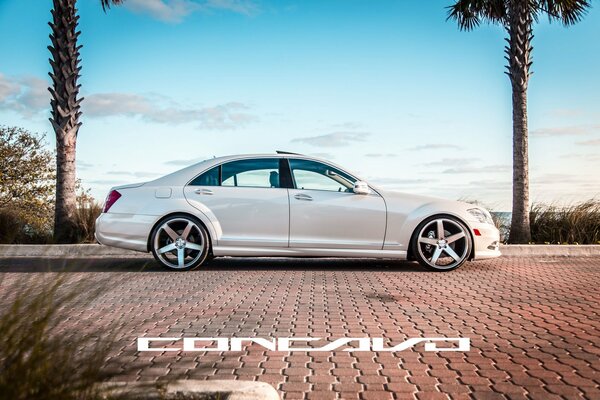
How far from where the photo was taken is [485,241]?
1114 centimetres

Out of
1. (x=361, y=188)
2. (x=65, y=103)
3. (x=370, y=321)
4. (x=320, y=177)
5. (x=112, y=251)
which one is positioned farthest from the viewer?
(x=65, y=103)

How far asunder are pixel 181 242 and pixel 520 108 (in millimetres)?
10233

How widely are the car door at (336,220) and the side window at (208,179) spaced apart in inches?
46.0

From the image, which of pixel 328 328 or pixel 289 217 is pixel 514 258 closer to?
pixel 289 217

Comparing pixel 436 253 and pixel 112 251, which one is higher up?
pixel 436 253

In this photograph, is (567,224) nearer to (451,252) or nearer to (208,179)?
(451,252)

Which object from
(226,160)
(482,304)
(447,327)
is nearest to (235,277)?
(226,160)

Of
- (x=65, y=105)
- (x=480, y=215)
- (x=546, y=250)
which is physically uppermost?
(x=65, y=105)

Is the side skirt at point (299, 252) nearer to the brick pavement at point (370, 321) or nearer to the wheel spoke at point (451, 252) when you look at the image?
the brick pavement at point (370, 321)

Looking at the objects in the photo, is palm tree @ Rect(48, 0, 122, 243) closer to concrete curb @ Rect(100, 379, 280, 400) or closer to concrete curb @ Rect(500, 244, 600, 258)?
concrete curb @ Rect(500, 244, 600, 258)

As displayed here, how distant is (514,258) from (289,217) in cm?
545

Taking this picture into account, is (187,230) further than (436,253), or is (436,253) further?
(436,253)

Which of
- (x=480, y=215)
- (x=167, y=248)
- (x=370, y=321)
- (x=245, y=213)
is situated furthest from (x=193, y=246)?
(x=370, y=321)

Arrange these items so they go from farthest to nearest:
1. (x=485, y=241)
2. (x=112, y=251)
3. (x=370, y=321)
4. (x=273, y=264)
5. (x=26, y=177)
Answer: (x=26, y=177), (x=112, y=251), (x=273, y=264), (x=485, y=241), (x=370, y=321)
